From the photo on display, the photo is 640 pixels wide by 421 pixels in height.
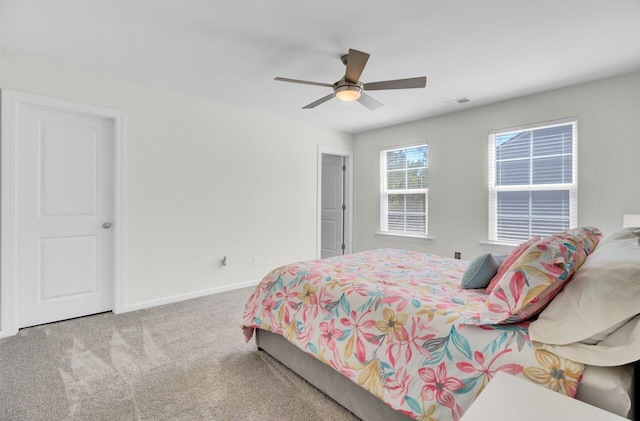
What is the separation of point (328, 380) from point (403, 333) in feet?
2.15

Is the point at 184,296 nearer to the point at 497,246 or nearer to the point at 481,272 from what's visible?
the point at 481,272

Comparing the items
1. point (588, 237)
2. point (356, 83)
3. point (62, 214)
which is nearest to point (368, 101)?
point (356, 83)

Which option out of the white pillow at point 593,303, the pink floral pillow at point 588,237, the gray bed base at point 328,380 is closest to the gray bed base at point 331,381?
the gray bed base at point 328,380

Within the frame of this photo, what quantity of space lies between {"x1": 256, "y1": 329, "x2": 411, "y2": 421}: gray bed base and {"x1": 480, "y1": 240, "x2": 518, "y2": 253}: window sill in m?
3.00

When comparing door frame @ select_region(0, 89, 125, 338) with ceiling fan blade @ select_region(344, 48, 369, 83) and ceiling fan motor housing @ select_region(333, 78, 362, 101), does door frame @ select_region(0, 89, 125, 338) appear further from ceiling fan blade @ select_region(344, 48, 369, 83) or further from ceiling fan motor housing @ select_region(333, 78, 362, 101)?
ceiling fan blade @ select_region(344, 48, 369, 83)

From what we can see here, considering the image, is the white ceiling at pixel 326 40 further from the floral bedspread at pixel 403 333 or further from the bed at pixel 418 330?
the floral bedspread at pixel 403 333

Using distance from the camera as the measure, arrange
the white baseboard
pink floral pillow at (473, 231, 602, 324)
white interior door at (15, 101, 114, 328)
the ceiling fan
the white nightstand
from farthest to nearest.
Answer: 1. the white baseboard
2. white interior door at (15, 101, 114, 328)
3. the ceiling fan
4. pink floral pillow at (473, 231, 602, 324)
5. the white nightstand

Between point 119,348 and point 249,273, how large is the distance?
1953mm

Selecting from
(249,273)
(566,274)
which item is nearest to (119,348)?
(249,273)

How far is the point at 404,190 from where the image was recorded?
488cm

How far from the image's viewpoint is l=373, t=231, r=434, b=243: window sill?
4556mm

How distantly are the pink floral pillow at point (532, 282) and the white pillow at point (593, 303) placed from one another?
0.04 meters

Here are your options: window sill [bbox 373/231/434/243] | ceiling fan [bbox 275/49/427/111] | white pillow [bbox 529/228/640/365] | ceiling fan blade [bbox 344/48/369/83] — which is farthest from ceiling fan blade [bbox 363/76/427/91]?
window sill [bbox 373/231/434/243]

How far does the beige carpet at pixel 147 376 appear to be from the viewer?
66.7 inches
